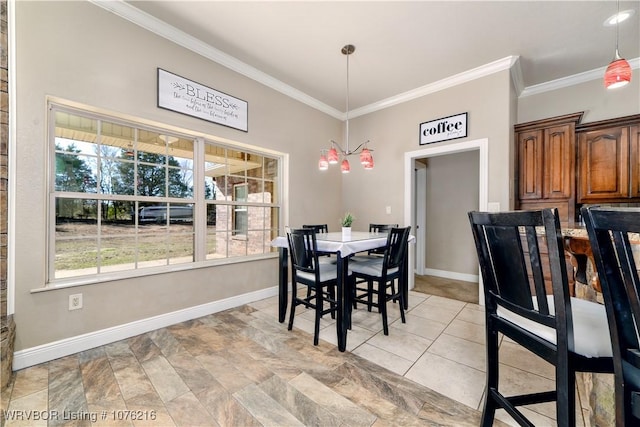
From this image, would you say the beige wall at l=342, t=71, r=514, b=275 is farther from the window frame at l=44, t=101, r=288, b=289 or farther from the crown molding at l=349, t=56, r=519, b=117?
the window frame at l=44, t=101, r=288, b=289

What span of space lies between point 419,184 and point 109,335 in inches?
188

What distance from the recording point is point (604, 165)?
2.80 metres

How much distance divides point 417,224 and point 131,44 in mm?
4671

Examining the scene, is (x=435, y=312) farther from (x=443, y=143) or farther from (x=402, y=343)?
(x=443, y=143)

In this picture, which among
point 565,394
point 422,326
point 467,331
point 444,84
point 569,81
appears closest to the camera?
point 565,394

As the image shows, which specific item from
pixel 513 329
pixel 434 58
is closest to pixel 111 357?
pixel 513 329

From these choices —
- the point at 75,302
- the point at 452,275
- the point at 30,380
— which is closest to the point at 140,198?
the point at 75,302

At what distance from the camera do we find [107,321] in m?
2.21

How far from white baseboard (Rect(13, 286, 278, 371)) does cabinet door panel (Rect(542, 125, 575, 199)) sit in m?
3.94

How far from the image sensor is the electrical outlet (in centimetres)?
204

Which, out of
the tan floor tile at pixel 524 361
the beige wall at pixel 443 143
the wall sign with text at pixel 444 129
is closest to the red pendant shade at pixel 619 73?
the beige wall at pixel 443 143

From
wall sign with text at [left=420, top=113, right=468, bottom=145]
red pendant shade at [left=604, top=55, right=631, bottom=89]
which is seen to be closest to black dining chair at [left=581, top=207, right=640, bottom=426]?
red pendant shade at [left=604, top=55, right=631, bottom=89]

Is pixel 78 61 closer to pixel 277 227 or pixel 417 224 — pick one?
pixel 277 227

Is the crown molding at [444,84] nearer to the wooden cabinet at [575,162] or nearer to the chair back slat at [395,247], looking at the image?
the wooden cabinet at [575,162]
